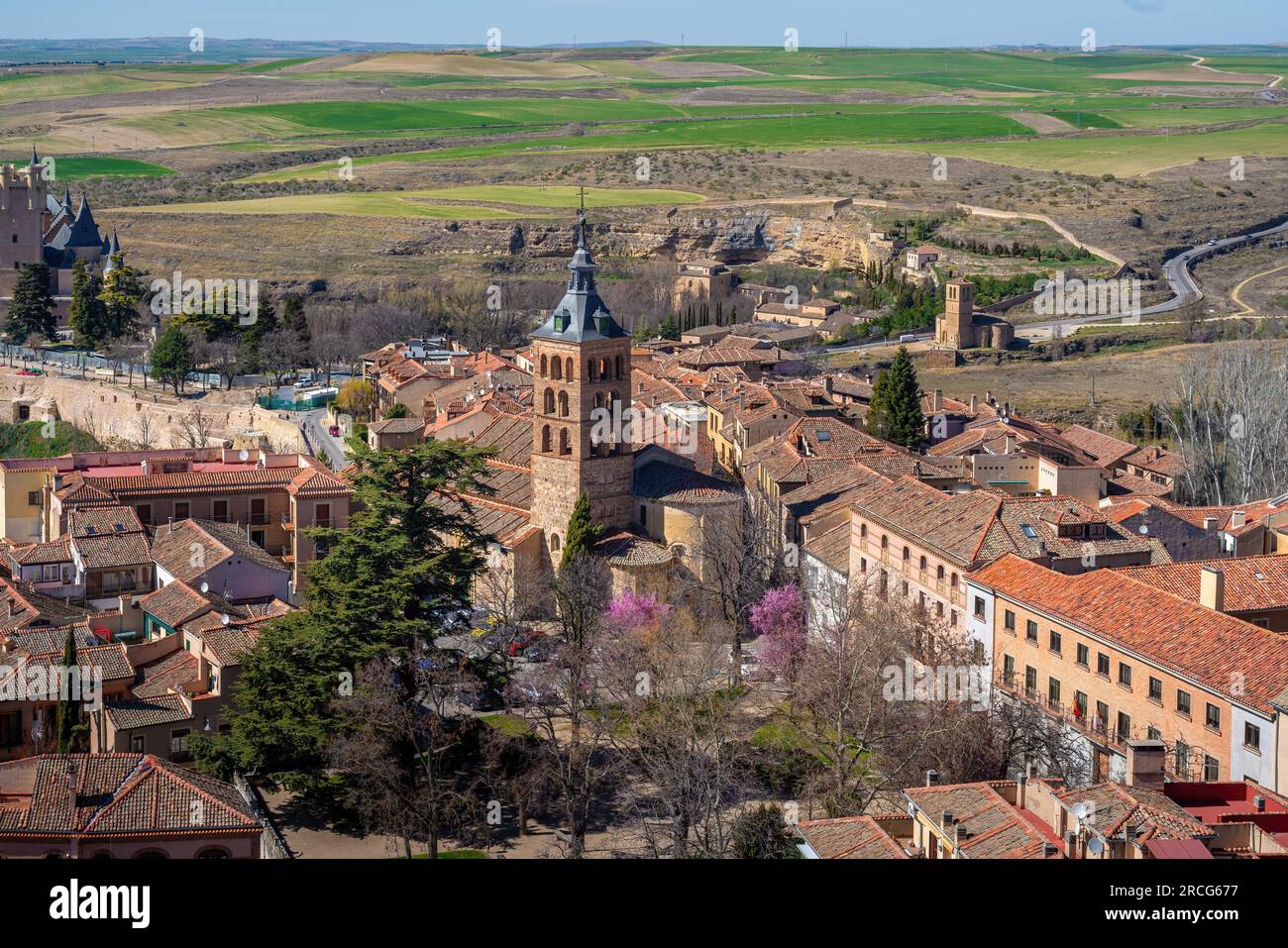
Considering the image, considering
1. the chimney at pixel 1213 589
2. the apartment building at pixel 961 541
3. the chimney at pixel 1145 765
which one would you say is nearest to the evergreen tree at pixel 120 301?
the apartment building at pixel 961 541

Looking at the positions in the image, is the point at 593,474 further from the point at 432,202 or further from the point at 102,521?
the point at 432,202

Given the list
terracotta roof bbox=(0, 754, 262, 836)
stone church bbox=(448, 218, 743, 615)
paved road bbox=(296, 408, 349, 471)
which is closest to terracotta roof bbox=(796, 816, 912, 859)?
terracotta roof bbox=(0, 754, 262, 836)

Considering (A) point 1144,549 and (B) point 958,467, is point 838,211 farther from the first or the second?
(A) point 1144,549

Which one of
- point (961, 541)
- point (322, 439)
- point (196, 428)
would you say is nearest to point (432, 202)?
point (196, 428)

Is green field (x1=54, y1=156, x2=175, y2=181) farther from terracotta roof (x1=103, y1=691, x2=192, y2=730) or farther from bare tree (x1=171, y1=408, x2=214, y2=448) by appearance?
terracotta roof (x1=103, y1=691, x2=192, y2=730)
